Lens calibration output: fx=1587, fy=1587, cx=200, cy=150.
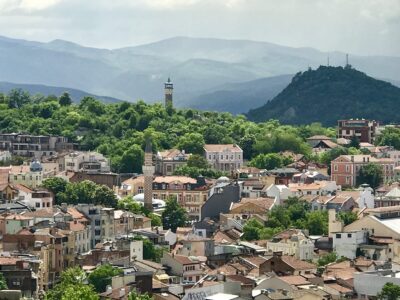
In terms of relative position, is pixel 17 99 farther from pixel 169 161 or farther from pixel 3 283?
pixel 3 283

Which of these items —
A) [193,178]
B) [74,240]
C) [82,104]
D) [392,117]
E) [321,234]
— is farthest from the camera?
[392,117]

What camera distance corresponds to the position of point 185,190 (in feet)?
203

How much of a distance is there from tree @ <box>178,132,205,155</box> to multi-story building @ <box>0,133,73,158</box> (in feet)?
17.7

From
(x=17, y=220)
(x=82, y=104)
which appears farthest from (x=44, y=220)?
(x=82, y=104)

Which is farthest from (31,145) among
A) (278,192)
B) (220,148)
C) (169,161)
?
(278,192)

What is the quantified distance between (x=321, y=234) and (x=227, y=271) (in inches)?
402

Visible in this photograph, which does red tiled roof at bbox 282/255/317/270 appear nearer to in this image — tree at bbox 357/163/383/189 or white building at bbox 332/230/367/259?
white building at bbox 332/230/367/259

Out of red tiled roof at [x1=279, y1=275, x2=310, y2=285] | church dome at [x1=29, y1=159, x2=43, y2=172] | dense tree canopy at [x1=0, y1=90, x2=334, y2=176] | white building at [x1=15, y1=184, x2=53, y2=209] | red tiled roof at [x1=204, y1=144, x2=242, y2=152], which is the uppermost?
dense tree canopy at [x1=0, y1=90, x2=334, y2=176]

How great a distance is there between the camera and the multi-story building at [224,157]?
240 feet

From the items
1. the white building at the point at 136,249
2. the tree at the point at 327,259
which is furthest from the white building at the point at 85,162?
the white building at the point at 136,249

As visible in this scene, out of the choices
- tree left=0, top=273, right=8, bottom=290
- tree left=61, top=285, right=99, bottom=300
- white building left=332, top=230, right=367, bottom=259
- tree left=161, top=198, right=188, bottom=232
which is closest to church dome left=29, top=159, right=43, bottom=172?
tree left=161, top=198, right=188, bottom=232

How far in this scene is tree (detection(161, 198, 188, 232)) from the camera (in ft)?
180

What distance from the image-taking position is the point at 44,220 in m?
46.9

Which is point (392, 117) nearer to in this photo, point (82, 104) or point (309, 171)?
point (82, 104)
